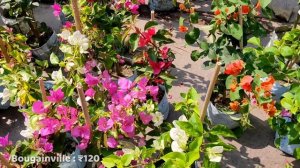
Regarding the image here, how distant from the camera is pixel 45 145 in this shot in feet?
5.88

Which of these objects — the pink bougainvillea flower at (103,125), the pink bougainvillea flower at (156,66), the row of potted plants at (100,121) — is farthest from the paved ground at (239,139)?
the pink bougainvillea flower at (103,125)

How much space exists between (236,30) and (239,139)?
3.14 ft

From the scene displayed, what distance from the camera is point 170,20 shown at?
398 centimetres

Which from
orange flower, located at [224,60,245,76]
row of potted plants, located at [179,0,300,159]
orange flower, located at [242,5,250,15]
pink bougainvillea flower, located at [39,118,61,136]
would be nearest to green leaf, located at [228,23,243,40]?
row of potted plants, located at [179,0,300,159]

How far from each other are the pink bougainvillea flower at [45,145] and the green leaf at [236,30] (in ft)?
4.25

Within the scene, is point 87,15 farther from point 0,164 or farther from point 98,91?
point 0,164

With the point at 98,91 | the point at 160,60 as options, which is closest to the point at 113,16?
the point at 160,60

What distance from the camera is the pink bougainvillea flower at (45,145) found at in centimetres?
179

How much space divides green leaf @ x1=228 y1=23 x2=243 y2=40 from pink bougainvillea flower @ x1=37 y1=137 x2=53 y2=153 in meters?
1.29

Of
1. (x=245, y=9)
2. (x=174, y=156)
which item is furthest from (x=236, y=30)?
(x=174, y=156)

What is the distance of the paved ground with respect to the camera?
2.65m

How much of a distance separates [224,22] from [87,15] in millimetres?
947

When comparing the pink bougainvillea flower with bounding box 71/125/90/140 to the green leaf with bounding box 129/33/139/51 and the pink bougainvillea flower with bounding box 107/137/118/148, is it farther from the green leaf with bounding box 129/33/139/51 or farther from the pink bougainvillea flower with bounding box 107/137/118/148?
→ the green leaf with bounding box 129/33/139/51

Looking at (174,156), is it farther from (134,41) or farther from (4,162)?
(134,41)
